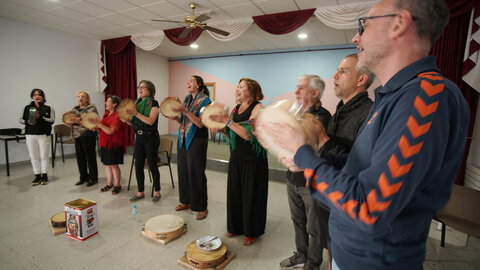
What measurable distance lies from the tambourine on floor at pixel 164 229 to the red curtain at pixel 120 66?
16.5 ft

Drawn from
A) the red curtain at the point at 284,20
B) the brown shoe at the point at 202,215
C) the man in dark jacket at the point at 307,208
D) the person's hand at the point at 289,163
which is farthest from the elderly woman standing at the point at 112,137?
the person's hand at the point at 289,163

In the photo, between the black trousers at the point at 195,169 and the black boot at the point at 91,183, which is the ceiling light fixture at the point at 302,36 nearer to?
the black trousers at the point at 195,169

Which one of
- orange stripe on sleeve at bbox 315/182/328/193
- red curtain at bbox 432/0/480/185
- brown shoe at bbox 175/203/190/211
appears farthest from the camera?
red curtain at bbox 432/0/480/185

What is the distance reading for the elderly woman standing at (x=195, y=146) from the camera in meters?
2.90

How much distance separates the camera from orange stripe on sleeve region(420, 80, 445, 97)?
58cm

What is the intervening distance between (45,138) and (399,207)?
17.1 ft

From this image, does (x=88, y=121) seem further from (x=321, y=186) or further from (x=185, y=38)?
(x=321, y=186)

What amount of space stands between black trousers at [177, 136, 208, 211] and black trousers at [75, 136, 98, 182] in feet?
6.48

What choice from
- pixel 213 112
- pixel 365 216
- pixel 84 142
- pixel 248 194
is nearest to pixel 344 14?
pixel 213 112

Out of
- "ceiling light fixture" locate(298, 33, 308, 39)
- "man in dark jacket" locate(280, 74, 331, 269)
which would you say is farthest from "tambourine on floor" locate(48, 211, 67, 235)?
"ceiling light fixture" locate(298, 33, 308, 39)

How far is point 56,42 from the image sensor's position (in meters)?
5.86

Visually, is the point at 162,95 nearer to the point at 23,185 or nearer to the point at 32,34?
the point at 32,34

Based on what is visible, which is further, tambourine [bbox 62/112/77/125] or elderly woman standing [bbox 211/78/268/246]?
tambourine [bbox 62/112/77/125]

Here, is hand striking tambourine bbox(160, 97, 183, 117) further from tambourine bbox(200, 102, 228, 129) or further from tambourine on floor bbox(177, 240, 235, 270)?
tambourine on floor bbox(177, 240, 235, 270)
